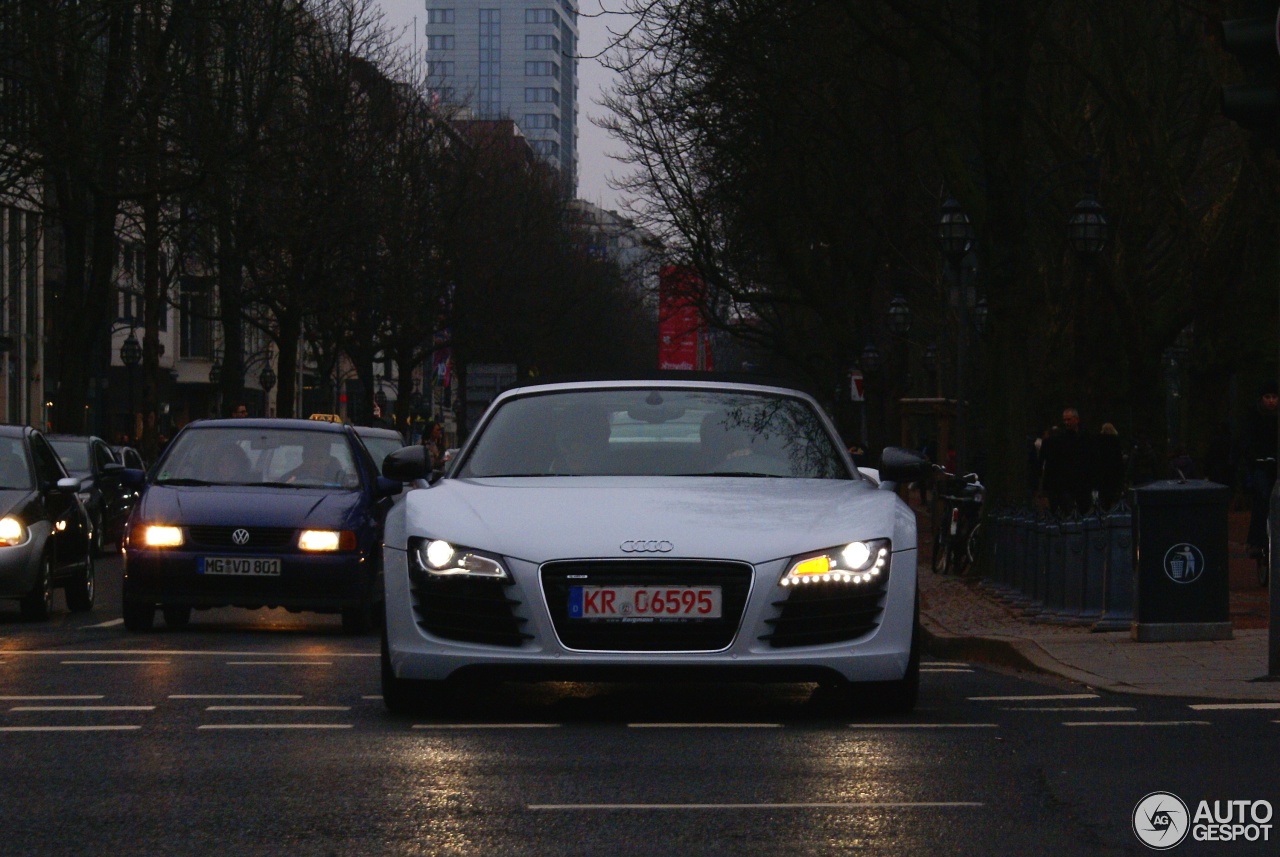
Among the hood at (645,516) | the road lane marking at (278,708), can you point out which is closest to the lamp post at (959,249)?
the hood at (645,516)

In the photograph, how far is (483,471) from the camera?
10.7 meters

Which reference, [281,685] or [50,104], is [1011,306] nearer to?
[281,685]

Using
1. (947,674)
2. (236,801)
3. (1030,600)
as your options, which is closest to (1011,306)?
(1030,600)

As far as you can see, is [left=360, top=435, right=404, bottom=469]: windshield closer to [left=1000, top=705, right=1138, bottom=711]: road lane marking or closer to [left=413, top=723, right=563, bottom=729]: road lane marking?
[left=1000, top=705, right=1138, bottom=711]: road lane marking

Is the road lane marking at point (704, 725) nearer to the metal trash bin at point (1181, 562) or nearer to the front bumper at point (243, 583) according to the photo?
the metal trash bin at point (1181, 562)

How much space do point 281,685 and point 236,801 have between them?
4.24 metres

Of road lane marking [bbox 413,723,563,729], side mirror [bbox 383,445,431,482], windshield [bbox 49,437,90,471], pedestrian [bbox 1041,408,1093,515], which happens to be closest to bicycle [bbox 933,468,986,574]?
pedestrian [bbox 1041,408,1093,515]

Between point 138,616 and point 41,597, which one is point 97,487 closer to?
point 41,597

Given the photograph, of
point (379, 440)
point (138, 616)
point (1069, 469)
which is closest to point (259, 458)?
point (138, 616)

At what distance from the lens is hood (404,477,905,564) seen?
9.31 m

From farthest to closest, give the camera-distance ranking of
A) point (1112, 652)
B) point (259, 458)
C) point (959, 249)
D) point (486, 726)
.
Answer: point (959, 249) → point (259, 458) → point (1112, 652) → point (486, 726)

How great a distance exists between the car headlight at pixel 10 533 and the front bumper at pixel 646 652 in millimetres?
8401

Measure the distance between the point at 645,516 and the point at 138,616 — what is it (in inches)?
319

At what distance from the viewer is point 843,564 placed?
31.1 feet
